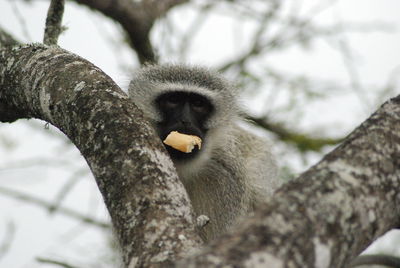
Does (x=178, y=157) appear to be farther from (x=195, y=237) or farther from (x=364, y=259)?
(x=195, y=237)

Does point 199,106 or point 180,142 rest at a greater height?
point 199,106

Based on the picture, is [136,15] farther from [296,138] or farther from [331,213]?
[331,213]

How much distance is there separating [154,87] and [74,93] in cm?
224

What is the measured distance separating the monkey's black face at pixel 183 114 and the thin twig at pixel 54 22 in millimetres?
1004

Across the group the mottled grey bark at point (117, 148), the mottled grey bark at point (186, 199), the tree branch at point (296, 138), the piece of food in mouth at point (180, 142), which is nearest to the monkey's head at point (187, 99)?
the piece of food in mouth at point (180, 142)

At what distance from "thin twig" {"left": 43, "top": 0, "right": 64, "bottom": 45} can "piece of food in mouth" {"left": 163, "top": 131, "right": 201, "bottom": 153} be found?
983mm

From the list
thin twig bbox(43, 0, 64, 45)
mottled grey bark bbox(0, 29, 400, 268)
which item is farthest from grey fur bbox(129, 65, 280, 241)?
mottled grey bark bbox(0, 29, 400, 268)

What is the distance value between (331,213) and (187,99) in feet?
10.4

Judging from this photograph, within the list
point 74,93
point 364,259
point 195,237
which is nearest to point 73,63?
point 74,93

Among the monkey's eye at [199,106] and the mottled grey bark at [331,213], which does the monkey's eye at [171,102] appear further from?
the mottled grey bark at [331,213]

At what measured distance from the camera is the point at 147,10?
6262 mm

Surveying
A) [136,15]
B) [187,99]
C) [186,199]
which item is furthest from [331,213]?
[136,15]

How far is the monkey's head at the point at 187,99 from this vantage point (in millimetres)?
4523

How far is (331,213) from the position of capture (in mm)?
1562
